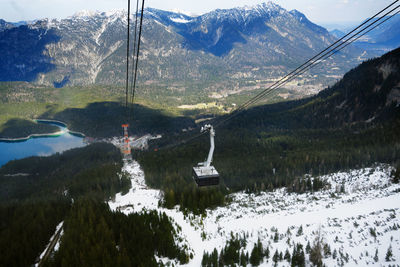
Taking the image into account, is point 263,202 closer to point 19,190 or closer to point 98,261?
point 98,261

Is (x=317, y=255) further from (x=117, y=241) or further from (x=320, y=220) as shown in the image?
(x=117, y=241)

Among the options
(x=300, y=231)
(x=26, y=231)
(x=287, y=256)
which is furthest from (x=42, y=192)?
(x=287, y=256)

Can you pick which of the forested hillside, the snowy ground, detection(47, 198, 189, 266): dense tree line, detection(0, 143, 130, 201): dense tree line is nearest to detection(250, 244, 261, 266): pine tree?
the snowy ground

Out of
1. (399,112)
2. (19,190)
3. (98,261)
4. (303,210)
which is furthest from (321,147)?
(19,190)

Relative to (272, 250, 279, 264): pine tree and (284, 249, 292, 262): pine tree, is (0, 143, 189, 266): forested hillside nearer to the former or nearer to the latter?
(272, 250, 279, 264): pine tree

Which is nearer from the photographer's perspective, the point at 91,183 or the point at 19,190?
the point at 91,183

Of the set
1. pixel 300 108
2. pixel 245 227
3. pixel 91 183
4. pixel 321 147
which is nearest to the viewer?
pixel 245 227
